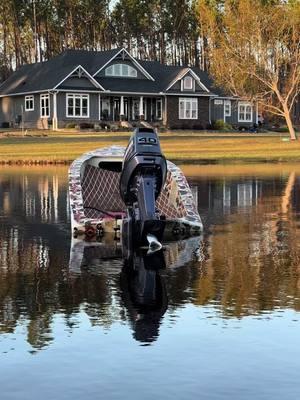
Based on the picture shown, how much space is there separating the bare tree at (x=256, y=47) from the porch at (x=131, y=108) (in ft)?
46.8

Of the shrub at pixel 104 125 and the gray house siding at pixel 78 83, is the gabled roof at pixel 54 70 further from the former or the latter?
the shrub at pixel 104 125

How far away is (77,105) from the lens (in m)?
67.2

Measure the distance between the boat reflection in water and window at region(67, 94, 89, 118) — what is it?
53438 millimetres

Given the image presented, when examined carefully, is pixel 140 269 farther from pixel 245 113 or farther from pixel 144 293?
pixel 245 113

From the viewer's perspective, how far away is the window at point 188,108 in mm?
73256

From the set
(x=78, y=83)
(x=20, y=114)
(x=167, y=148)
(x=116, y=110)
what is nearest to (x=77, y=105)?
(x=78, y=83)

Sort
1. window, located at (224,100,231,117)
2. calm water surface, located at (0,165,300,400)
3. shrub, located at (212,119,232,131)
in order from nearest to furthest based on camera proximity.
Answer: calm water surface, located at (0,165,300,400), shrub, located at (212,119,232,131), window, located at (224,100,231,117)

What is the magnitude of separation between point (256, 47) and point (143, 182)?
4441 cm

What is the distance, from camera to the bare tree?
54.8 meters

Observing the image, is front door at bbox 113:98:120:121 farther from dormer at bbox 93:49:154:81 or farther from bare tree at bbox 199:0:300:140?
bare tree at bbox 199:0:300:140

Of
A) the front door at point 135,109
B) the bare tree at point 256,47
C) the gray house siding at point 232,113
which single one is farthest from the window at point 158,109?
the bare tree at point 256,47

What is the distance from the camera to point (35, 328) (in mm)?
8016

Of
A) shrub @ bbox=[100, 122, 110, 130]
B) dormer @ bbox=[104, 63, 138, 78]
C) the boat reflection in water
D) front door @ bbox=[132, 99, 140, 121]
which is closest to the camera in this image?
the boat reflection in water

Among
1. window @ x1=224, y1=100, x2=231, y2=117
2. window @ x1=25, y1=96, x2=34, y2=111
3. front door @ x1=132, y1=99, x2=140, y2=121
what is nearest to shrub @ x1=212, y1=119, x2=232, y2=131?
window @ x1=224, y1=100, x2=231, y2=117
